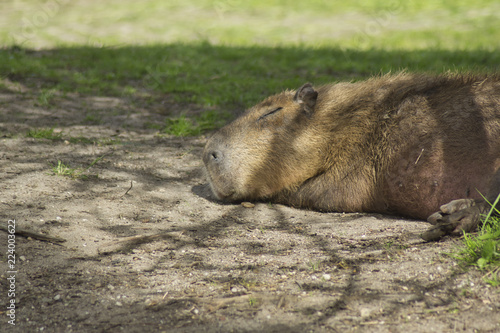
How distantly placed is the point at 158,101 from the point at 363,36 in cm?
701

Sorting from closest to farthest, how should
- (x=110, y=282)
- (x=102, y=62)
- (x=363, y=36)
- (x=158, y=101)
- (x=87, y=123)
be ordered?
(x=110, y=282), (x=87, y=123), (x=158, y=101), (x=102, y=62), (x=363, y=36)

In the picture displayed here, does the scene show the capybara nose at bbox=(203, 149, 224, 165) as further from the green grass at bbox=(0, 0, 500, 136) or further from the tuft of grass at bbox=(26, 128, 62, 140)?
the tuft of grass at bbox=(26, 128, 62, 140)

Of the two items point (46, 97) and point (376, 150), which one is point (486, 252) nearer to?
point (376, 150)

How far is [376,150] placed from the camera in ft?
12.3

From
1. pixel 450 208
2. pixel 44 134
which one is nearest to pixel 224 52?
pixel 44 134

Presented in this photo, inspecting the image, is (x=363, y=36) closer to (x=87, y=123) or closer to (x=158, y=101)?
(x=158, y=101)

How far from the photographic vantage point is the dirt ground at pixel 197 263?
2.33 meters

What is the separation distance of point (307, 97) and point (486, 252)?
2008mm

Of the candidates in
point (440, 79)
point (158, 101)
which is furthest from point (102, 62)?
point (440, 79)

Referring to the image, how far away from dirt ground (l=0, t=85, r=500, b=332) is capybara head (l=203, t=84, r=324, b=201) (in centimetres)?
20

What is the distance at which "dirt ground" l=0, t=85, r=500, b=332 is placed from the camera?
2326mm

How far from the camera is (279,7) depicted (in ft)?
56.8

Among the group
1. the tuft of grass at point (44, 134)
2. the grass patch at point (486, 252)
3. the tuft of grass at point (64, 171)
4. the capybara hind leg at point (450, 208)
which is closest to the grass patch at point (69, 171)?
the tuft of grass at point (64, 171)

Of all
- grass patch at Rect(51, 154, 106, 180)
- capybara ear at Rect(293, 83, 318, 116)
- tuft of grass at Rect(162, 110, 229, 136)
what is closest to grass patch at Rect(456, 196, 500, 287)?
capybara ear at Rect(293, 83, 318, 116)
